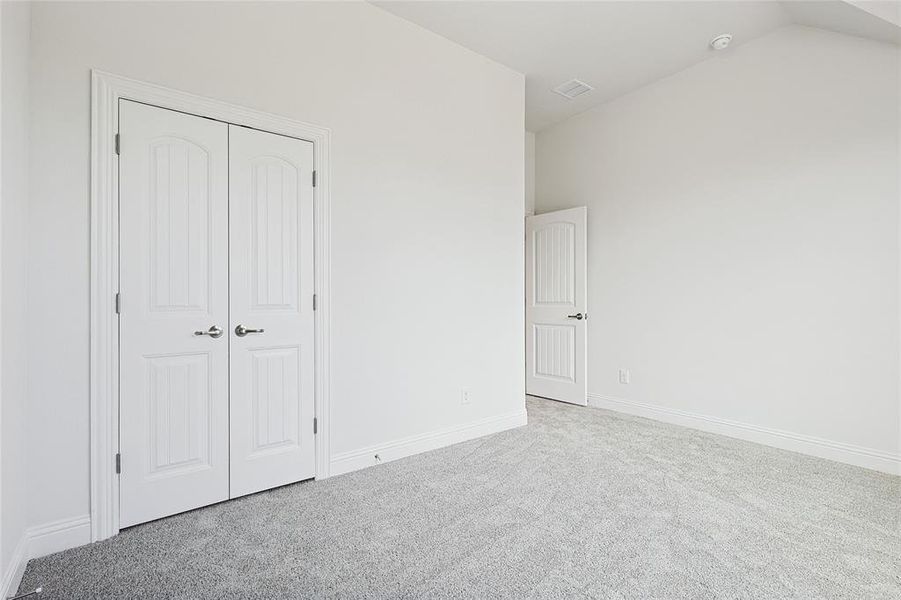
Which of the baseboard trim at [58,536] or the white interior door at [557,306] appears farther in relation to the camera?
the white interior door at [557,306]

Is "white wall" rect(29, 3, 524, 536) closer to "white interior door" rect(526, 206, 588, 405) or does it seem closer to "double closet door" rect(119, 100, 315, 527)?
"double closet door" rect(119, 100, 315, 527)

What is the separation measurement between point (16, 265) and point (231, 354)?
955 mm

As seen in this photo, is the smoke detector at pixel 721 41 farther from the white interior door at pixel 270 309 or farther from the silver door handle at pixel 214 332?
the silver door handle at pixel 214 332

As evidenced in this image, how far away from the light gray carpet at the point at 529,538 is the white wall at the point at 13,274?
0.31 meters

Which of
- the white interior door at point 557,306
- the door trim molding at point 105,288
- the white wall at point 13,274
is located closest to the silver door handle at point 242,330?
the door trim molding at point 105,288

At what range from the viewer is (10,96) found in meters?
1.67

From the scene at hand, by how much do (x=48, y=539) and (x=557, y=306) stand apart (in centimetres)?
424

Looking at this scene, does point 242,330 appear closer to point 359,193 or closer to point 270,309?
point 270,309

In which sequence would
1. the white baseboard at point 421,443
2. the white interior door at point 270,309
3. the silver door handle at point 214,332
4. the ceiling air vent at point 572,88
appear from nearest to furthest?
1. the silver door handle at point 214,332
2. the white interior door at point 270,309
3. the white baseboard at point 421,443
4. the ceiling air vent at point 572,88

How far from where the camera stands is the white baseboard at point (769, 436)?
294 centimetres

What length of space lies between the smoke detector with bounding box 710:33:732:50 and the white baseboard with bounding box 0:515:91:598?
4892 millimetres

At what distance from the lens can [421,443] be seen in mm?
3281

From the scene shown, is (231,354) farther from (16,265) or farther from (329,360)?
(16,265)

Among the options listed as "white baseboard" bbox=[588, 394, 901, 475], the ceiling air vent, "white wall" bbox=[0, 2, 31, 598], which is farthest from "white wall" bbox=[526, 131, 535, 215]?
"white wall" bbox=[0, 2, 31, 598]
